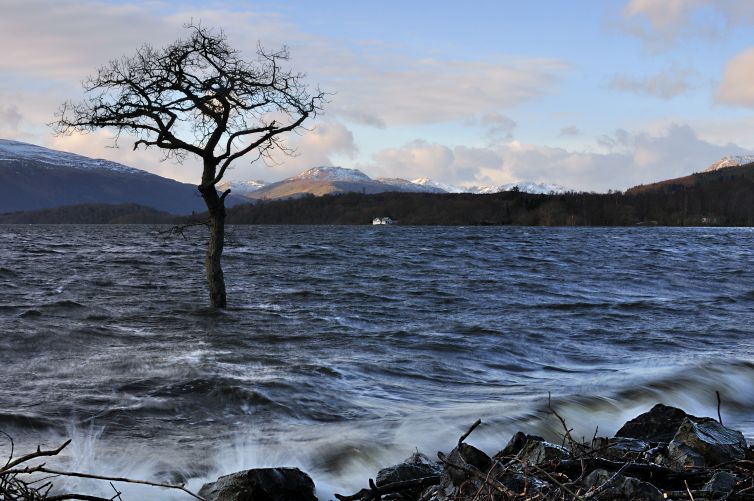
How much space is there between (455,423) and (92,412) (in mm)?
5024

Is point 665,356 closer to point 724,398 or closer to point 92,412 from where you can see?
point 724,398

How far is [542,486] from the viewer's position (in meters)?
3.88

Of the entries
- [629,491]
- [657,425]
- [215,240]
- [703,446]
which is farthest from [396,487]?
[215,240]

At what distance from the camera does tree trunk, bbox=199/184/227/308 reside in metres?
18.8

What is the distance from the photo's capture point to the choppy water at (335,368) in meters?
8.35

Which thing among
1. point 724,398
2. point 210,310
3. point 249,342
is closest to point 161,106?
point 210,310

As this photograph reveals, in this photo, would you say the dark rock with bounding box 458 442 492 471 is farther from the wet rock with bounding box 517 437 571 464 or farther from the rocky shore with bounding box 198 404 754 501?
the wet rock with bounding box 517 437 571 464

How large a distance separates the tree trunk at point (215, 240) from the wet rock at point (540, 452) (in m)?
14.3

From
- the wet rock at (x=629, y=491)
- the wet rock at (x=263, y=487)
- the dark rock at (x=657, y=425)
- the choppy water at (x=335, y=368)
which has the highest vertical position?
the wet rock at (x=629, y=491)

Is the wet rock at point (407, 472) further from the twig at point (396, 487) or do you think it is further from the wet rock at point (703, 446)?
the wet rock at point (703, 446)

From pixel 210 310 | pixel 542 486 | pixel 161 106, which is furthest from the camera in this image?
pixel 210 310

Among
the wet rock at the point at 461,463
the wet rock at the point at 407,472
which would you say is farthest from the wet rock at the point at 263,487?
the wet rock at the point at 461,463

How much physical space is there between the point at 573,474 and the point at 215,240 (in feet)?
52.4

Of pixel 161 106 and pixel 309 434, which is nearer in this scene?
pixel 309 434
